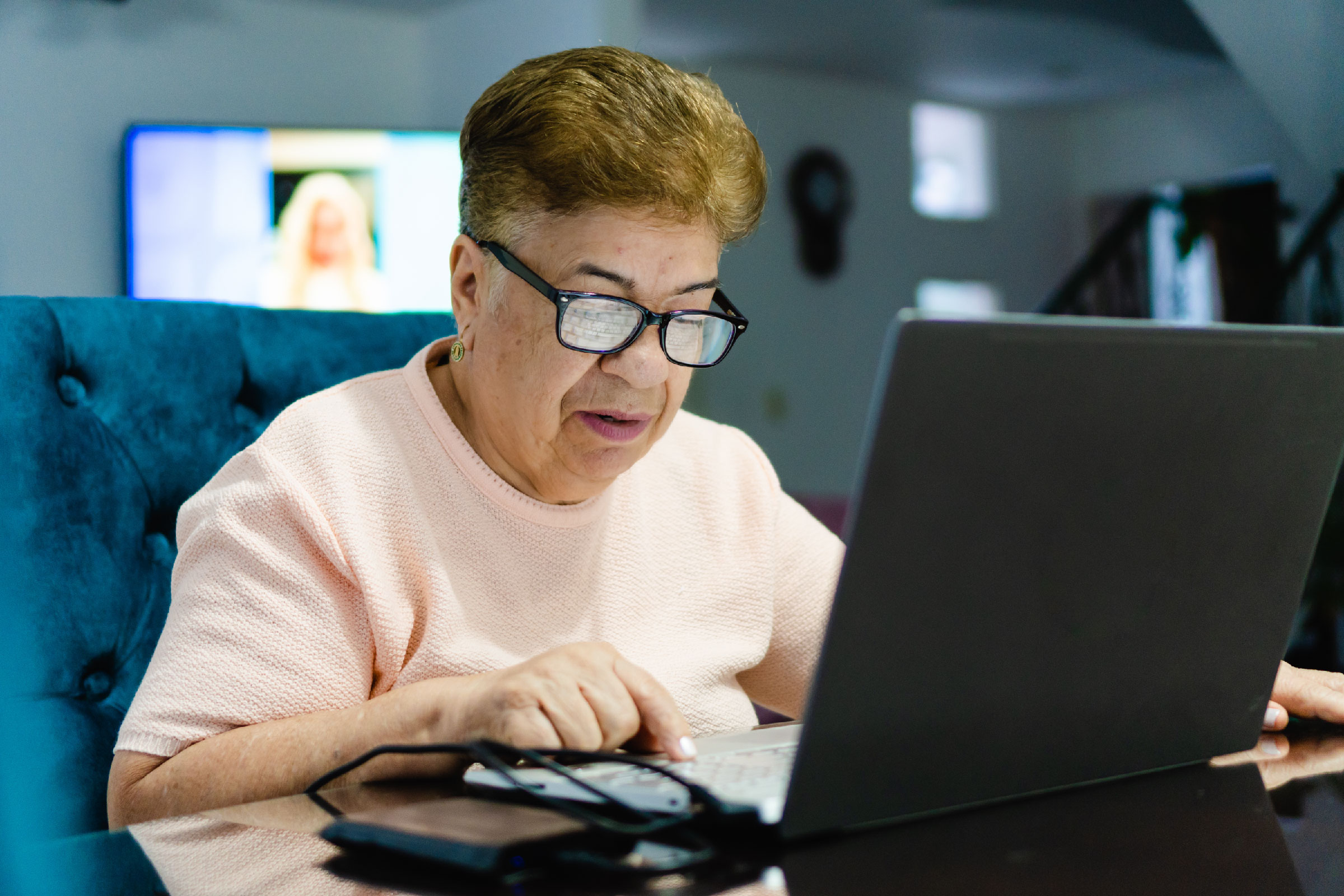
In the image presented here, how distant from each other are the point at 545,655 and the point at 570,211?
44cm

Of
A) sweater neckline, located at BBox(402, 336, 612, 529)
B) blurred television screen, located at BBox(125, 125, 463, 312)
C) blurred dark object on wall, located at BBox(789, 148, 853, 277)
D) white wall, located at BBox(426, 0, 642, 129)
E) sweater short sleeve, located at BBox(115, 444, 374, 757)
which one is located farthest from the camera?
blurred dark object on wall, located at BBox(789, 148, 853, 277)

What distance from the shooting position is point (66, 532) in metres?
1.15

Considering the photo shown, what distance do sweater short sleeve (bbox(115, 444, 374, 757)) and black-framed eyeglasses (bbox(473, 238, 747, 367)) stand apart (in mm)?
259

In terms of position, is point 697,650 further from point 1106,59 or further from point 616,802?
point 1106,59

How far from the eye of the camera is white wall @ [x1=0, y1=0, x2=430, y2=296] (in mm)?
4168

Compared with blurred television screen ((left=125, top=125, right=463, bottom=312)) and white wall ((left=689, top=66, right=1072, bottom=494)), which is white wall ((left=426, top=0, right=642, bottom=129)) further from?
white wall ((left=689, top=66, right=1072, bottom=494))

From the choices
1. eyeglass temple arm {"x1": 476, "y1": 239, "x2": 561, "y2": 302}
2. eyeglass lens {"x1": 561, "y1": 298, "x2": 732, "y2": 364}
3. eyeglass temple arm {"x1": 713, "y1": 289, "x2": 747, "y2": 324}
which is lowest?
eyeglass lens {"x1": 561, "y1": 298, "x2": 732, "y2": 364}

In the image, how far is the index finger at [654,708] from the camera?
27.1 inches

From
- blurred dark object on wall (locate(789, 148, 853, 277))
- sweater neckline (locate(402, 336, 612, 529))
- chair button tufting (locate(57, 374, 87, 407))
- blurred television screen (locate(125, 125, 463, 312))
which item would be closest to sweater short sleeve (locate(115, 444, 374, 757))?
sweater neckline (locate(402, 336, 612, 529))

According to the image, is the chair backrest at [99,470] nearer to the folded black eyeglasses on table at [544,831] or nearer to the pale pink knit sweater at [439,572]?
the pale pink knit sweater at [439,572]

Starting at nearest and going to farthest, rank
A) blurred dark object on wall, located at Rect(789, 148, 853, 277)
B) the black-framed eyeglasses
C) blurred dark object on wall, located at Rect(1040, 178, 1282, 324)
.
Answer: the black-framed eyeglasses → blurred dark object on wall, located at Rect(1040, 178, 1282, 324) → blurred dark object on wall, located at Rect(789, 148, 853, 277)

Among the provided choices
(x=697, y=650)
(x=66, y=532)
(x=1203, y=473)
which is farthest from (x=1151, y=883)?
(x=66, y=532)

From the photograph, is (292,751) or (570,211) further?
(570,211)

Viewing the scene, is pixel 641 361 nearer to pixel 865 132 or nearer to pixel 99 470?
pixel 99 470
